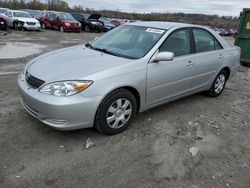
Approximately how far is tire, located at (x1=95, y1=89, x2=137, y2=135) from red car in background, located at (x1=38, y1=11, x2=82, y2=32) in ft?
58.8

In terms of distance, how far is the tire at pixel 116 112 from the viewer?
3062 millimetres

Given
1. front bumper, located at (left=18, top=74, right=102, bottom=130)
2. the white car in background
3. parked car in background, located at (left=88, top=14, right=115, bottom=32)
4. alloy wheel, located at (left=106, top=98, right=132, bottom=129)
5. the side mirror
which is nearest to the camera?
front bumper, located at (left=18, top=74, right=102, bottom=130)

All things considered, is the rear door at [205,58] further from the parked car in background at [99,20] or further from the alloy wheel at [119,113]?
the parked car in background at [99,20]

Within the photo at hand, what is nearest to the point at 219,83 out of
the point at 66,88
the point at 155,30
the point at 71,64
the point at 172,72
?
the point at 172,72

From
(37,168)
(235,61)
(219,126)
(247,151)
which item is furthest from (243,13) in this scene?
(37,168)

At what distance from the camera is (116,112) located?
10.7 feet

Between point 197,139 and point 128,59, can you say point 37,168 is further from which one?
point 197,139

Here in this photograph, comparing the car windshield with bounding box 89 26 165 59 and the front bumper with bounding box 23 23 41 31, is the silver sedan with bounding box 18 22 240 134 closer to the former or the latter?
the car windshield with bounding box 89 26 165 59

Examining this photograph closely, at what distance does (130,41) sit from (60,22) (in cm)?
1767

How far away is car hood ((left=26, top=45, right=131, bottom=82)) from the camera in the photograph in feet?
9.75

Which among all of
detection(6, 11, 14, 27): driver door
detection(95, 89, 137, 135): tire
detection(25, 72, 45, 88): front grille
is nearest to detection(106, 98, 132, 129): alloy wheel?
detection(95, 89, 137, 135): tire

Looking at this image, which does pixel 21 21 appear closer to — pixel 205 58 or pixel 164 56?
pixel 205 58

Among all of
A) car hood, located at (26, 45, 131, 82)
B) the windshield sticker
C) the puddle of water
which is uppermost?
the windshield sticker

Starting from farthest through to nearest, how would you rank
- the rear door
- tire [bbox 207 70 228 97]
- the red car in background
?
the red car in background → tire [bbox 207 70 228 97] → the rear door
